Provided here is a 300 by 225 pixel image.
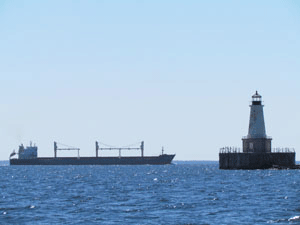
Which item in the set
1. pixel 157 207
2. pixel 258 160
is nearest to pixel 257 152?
pixel 258 160

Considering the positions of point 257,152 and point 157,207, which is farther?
point 257,152

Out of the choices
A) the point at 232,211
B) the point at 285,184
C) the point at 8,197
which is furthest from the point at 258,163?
the point at 232,211

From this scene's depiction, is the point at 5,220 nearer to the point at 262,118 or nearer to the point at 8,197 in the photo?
the point at 8,197

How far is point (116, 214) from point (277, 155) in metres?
69.8

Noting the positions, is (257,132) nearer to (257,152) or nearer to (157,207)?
(257,152)

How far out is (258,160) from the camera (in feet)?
367

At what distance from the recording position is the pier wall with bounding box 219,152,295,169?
367 feet

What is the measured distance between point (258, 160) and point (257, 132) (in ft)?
16.9

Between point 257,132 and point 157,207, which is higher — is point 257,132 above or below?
above

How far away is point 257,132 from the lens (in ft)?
359

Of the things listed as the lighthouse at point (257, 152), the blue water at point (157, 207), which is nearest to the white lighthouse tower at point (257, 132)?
the lighthouse at point (257, 152)

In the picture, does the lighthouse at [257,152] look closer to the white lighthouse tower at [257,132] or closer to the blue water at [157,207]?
the white lighthouse tower at [257,132]

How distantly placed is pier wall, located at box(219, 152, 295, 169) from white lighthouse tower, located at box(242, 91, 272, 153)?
154 cm

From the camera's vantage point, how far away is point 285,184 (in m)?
77.6
